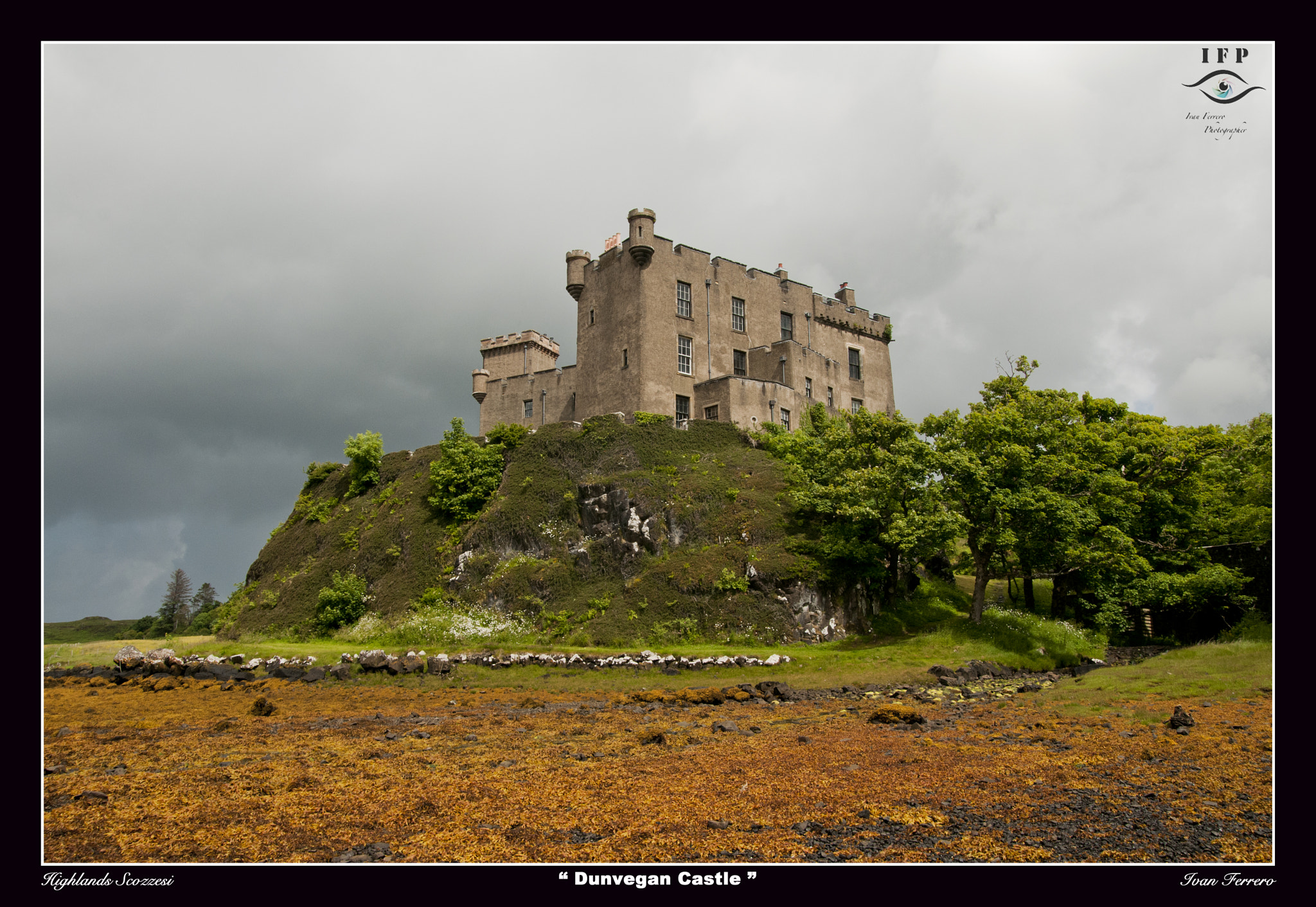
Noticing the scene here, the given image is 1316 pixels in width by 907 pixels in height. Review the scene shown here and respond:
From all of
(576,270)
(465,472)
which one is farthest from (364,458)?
(576,270)

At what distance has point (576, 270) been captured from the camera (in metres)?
49.0

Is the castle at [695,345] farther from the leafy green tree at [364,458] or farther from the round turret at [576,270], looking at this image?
the leafy green tree at [364,458]

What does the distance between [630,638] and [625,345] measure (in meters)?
21.1

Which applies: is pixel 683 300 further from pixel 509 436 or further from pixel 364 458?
pixel 364 458

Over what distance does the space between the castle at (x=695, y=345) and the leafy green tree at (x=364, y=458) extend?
11303 mm

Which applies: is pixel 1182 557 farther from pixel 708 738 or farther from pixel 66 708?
pixel 66 708

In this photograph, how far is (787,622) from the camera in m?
31.4

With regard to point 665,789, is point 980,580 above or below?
above

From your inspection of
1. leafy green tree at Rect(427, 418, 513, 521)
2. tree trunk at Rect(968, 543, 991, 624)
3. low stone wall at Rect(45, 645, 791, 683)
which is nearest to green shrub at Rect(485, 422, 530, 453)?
leafy green tree at Rect(427, 418, 513, 521)

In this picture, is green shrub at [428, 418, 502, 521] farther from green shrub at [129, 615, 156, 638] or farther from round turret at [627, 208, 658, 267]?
green shrub at [129, 615, 156, 638]

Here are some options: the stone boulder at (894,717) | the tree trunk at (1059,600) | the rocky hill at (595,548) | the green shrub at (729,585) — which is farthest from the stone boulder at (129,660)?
the tree trunk at (1059,600)

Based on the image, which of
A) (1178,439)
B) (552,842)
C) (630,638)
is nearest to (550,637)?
(630,638)

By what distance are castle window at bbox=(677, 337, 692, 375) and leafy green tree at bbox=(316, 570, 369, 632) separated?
22843 mm

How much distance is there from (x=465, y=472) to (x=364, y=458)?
1064 centimetres
